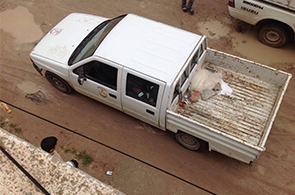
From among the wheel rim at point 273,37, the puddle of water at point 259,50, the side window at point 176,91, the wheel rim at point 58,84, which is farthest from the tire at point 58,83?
the wheel rim at point 273,37

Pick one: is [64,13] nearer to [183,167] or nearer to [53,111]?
[53,111]

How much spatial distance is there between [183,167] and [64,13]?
6.19 meters

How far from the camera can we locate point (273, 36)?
668 centimetres

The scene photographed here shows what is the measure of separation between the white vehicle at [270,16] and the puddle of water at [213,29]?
0.65m

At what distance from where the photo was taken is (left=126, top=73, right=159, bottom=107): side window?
4.23 m

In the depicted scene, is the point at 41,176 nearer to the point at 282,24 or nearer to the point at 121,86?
the point at 121,86

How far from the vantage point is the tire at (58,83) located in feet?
17.8

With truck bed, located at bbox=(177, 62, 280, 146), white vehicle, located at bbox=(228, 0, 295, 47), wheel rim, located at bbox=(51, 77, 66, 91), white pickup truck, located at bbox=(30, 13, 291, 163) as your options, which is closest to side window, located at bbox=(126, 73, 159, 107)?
white pickup truck, located at bbox=(30, 13, 291, 163)

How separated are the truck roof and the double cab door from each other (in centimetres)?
15

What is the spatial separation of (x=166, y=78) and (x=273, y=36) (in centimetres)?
439

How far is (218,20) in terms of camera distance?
7.60 meters

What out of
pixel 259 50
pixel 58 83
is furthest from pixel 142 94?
pixel 259 50

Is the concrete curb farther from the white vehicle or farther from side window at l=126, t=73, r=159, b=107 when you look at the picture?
the white vehicle

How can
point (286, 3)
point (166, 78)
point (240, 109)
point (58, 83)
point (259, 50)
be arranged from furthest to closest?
point (259, 50) → point (286, 3) → point (58, 83) → point (240, 109) → point (166, 78)
